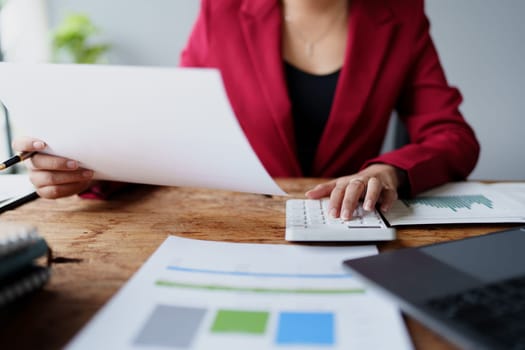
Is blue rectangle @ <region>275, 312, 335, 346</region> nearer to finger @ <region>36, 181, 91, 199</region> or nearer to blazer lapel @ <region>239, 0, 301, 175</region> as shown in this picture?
finger @ <region>36, 181, 91, 199</region>

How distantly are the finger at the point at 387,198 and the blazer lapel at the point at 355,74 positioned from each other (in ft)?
1.34

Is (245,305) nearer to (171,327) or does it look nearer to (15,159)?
(171,327)

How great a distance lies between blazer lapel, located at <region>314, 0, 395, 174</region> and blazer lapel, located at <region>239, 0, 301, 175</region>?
0.32 feet

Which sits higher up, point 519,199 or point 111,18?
point 111,18

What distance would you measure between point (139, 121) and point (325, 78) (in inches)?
26.8

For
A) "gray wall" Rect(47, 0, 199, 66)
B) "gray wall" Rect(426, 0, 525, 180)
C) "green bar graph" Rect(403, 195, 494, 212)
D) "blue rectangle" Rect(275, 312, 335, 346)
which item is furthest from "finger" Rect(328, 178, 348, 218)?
"gray wall" Rect(47, 0, 199, 66)

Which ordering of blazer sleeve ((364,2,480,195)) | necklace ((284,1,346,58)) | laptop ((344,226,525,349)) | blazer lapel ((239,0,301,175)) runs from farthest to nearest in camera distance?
1. necklace ((284,1,346,58))
2. blazer lapel ((239,0,301,175))
3. blazer sleeve ((364,2,480,195))
4. laptop ((344,226,525,349))

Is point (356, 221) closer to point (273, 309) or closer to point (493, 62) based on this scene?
point (273, 309)

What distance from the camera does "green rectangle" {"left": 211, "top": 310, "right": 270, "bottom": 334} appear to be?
34cm

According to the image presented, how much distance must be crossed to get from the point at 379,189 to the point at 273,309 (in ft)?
1.01

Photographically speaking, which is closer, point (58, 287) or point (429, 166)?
point (58, 287)

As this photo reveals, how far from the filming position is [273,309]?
1.21ft

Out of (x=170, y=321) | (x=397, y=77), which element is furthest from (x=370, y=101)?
(x=170, y=321)

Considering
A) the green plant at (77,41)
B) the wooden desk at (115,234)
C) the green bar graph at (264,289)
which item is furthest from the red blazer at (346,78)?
the green plant at (77,41)
